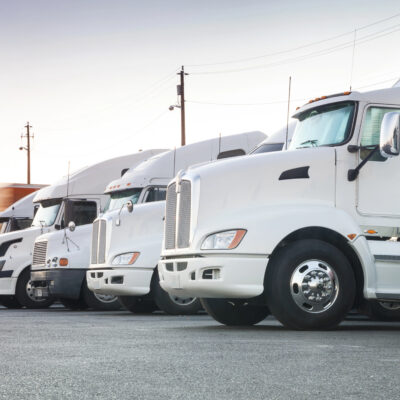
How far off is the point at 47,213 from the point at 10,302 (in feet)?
7.45

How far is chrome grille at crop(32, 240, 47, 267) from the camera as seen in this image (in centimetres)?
1906

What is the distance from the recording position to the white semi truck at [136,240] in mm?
15281

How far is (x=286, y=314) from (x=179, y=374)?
3991 millimetres

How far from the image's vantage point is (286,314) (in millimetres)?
10164

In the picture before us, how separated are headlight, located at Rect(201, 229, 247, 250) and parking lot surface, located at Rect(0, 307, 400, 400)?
3.11ft

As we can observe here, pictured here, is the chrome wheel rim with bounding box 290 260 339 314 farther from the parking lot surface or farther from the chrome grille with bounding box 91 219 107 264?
the chrome grille with bounding box 91 219 107 264

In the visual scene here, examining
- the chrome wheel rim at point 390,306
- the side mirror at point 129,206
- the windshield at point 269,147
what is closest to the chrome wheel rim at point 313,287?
the chrome wheel rim at point 390,306

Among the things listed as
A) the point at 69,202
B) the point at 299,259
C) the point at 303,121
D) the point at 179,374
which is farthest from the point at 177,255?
the point at 69,202

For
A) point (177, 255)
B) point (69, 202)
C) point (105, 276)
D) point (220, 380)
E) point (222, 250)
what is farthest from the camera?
point (69, 202)

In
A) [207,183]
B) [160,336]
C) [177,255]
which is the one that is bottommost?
[160,336]

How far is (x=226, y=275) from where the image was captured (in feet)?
33.9

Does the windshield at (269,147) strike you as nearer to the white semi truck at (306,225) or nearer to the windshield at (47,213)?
the white semi truck at (306,225)

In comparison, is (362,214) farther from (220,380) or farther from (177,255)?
(220,380)

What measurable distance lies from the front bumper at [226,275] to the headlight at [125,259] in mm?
4916
